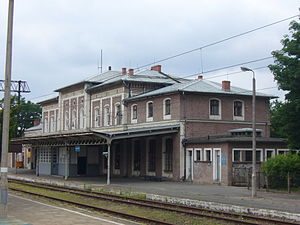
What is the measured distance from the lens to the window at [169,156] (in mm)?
38188

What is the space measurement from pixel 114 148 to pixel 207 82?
11.0 metres

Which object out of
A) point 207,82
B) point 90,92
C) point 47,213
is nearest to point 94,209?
point 47,213

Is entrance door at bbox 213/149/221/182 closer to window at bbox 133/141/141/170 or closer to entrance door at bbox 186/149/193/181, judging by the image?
entrance door at bbox 186/149/193/181

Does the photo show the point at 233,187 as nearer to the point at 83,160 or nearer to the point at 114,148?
the point at 114,148

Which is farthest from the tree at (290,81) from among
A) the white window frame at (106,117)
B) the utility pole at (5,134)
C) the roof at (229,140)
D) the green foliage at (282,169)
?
the white window frame at (106,117)

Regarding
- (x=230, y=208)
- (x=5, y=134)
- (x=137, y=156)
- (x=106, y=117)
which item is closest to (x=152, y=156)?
(x=137, y=156)

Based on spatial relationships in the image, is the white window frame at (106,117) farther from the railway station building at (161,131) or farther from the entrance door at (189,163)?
the entrance door at (189,163)

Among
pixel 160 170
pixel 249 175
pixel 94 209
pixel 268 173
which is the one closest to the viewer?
pixel 94 209

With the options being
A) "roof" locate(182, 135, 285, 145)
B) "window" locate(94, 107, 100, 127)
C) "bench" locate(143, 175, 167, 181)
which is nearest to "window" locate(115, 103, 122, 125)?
"window" locate(94, 107, 100, 127)

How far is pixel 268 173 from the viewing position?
28859 millimetres

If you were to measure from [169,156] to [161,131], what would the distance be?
2621 millimetres

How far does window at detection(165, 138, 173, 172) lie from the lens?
1503 inches

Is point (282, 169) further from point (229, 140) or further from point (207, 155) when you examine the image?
point (207, 155)

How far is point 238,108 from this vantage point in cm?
4038
